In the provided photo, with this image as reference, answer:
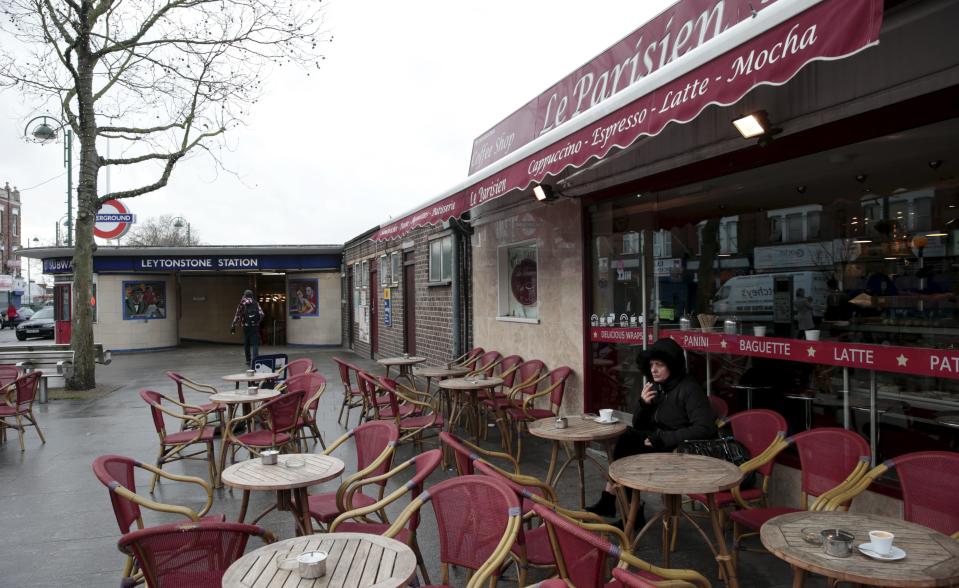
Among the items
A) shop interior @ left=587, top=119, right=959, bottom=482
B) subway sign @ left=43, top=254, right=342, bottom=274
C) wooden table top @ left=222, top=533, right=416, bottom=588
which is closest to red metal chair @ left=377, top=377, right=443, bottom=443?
shop interior @ left=587, top=119, right=959, bottom=482

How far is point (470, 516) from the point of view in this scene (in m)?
2.78

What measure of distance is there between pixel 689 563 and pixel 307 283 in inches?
738

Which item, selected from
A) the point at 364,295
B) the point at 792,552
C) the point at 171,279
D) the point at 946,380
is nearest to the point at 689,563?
the point at 792,552

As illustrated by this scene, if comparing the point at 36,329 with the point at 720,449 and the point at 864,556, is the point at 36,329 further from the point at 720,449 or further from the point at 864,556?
the point at 864,556

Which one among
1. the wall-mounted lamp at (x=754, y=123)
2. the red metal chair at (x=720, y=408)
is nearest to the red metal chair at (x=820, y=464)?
the red metal chair at (x=720, y=408)

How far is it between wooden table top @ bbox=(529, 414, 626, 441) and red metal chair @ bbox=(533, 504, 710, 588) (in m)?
1.75

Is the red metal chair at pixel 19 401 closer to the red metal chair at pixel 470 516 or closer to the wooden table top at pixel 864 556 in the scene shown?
the red metal chair at pixel 470 516

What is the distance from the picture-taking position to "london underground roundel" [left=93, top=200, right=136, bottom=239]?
54.4 feet

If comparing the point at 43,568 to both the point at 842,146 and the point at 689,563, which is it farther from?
the point at 842,146

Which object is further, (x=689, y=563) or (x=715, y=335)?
(x=715, y=335)

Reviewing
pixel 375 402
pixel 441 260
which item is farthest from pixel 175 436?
pixel 441 260

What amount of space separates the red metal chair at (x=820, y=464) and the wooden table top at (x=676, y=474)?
256 millimetres

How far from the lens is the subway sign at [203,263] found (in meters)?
20.1

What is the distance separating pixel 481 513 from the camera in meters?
2.74
